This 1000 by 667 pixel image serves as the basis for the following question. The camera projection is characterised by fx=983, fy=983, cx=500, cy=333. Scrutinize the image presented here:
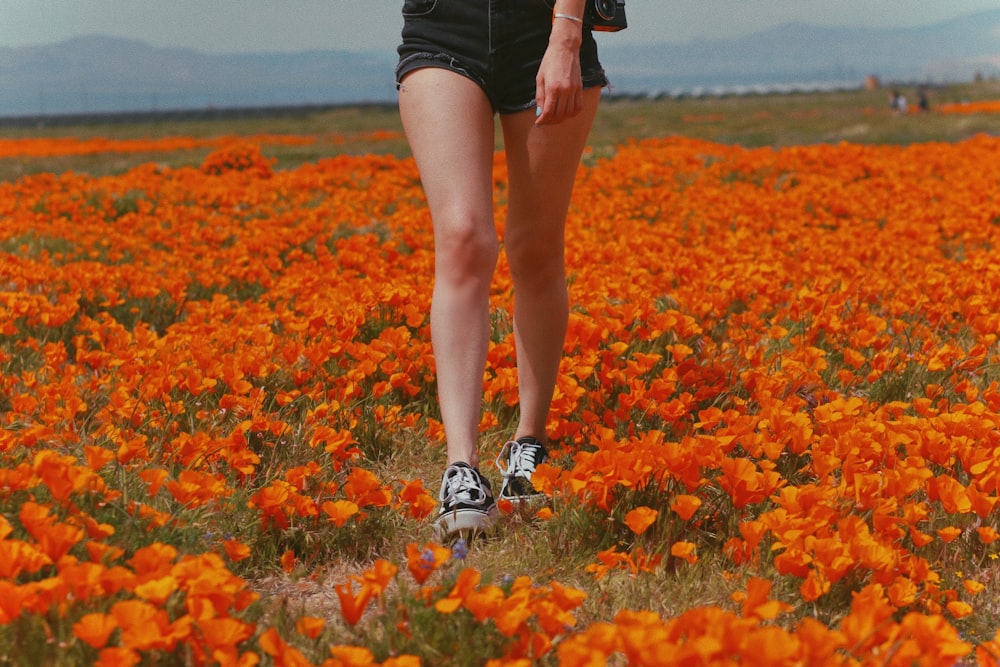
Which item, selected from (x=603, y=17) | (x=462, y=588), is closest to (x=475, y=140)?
(x=603, y=17)

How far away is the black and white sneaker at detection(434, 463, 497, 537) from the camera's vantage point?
2816mm

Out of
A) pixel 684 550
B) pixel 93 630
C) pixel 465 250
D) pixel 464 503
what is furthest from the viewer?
pixel 465 250

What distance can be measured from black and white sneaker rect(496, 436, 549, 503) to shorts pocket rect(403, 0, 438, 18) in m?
1.45

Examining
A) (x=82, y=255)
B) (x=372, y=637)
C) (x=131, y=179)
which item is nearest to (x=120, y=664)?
(x=372, y=637)

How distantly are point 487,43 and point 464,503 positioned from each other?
4.52 ft

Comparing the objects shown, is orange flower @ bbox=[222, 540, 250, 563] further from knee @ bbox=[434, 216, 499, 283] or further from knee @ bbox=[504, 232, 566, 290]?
knee @ bbox=[504, 232, 566, 290]

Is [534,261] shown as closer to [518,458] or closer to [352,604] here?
[518,458]

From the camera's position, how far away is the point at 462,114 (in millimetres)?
2943

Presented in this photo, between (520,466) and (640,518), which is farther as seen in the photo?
(520,466)

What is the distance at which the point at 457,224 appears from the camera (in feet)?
9.52

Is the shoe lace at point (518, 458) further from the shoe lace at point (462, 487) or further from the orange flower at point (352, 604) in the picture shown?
the orange flower at point (352, 604)

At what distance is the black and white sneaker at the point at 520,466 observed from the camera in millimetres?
3123

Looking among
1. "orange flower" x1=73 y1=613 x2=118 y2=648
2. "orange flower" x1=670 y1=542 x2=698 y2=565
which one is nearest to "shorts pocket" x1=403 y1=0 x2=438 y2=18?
"orange flower" x1=670 y1=542 x2=698 y2=565

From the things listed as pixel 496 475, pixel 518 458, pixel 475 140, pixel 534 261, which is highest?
pixel 475 140
